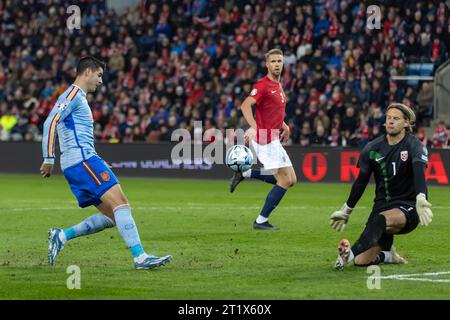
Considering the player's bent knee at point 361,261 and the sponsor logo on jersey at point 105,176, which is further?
the player's bent knee at point 361,261

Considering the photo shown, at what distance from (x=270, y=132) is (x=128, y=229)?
16.8ft

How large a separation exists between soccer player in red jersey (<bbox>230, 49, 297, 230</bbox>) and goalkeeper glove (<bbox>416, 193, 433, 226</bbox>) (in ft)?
16.4

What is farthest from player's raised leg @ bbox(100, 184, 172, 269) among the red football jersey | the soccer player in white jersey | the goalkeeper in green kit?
the red football jersey

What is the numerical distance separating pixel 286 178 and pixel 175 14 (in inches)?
776

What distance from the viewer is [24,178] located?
91.9 ft

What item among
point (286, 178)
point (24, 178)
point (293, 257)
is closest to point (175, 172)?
point (24, 178)

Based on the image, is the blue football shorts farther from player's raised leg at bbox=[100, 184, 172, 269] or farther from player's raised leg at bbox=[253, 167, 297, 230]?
player's raised leg at bbox=[253, 167, 297, 230]

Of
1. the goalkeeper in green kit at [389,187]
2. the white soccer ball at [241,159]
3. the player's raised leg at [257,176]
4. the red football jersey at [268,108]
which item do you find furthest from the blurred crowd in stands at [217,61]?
the goalkeeper in green kit at [389,187]

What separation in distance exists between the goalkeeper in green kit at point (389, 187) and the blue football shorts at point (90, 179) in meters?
2.35

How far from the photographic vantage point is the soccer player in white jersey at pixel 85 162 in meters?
10.8

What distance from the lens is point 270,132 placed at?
15.5 meters

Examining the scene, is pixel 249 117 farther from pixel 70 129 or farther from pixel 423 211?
pixel 423 211

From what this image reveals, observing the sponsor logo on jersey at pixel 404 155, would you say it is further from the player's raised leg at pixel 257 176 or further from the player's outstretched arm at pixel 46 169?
the player's raised leg at pixel 257 176
